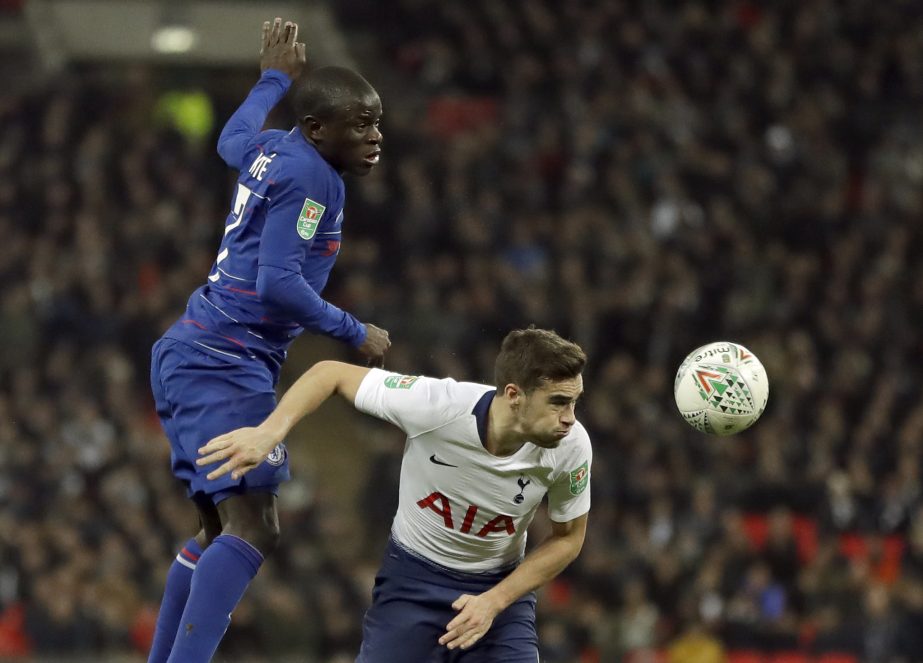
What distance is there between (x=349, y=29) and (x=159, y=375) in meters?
16.0

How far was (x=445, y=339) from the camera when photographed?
16.6 metres

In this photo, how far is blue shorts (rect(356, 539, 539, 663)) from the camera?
264 inches

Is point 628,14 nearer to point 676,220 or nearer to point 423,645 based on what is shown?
point 676,220

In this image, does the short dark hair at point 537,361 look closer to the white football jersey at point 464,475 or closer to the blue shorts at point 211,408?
the white football jersey at point 464,475

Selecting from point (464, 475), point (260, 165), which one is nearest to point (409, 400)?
point (464, 475)

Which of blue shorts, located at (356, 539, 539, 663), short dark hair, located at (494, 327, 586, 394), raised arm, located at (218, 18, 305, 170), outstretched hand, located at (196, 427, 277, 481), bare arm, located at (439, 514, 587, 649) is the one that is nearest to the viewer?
outstretched hand, located at (196, 427, 277, 481)

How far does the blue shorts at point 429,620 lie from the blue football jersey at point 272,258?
104 cm

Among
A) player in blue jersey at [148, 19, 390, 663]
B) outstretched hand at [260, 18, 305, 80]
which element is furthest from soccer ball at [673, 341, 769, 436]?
outstretched hand at [260, 18, 305, 80]

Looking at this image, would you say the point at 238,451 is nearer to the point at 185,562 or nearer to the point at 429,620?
the point at 185,562

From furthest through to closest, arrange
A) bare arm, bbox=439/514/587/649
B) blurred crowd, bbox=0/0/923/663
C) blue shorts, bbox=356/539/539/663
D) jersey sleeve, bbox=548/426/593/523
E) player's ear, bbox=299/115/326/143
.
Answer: blurred crowd, bbox=0/0/923/663, blue shorts, bbox=356/539/539/663, jersey sleeve, bbox=548/426/593/523, player's ear, bbox=299/115/326/143, bare arm, bbox=439/514/587/649

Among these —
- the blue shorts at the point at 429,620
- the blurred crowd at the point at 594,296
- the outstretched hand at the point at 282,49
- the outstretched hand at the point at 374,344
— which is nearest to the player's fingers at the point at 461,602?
the blue shorts at the point at 429,620

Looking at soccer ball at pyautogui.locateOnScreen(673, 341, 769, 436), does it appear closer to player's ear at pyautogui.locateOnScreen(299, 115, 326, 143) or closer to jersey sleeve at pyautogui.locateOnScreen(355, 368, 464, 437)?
jersey sleeve at pyautogui.locateOnScreen(355, 368, 464, 437)

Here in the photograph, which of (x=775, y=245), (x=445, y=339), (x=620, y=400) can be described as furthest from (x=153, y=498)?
(x=775, y=245)

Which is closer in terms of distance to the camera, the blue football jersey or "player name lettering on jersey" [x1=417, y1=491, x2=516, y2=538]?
the blue football jersey
